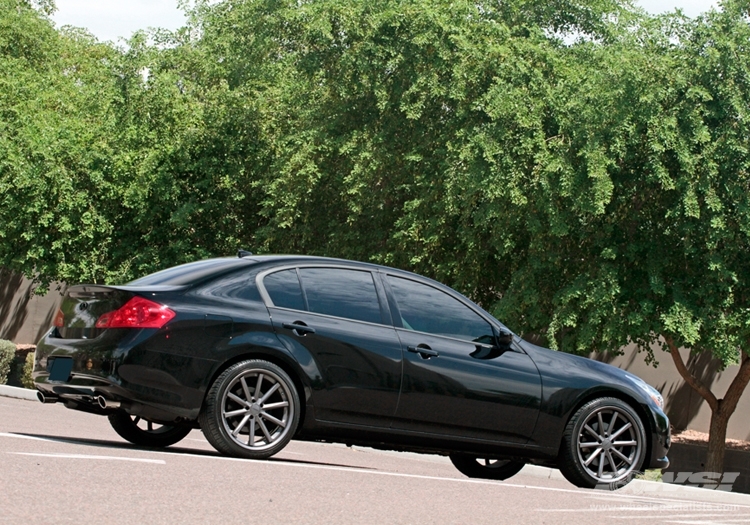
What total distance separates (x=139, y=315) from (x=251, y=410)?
106 centimetres

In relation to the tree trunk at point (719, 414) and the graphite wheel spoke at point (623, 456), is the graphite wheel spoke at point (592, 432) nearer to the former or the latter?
the graphite wheel spoke at point (623, 456)

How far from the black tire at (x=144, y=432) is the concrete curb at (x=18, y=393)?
1110 centimetres

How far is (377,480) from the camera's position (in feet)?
26.9

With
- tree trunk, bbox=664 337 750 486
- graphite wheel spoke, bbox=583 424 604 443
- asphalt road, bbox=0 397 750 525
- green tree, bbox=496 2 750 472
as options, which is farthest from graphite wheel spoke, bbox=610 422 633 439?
tree trunk, bbox=664 337 750 486

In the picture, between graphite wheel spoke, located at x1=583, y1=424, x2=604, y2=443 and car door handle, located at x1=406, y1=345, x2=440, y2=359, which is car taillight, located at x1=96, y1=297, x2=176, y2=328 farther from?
graphite wheel spoke, located at x1=583, y1=424, x2=604, y2=443

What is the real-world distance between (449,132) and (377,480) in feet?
54.5

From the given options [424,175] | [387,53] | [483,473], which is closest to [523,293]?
[424,175]

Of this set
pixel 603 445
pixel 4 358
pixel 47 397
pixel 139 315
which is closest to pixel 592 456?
pixel 603 445

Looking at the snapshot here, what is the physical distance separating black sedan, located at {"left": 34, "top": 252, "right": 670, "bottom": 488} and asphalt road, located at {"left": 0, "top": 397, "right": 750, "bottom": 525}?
379mm

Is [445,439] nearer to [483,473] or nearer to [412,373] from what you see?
[412,373]

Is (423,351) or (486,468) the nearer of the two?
(423,351)

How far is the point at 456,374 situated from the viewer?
914cm

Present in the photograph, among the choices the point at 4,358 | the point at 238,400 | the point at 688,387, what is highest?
the point at 688,387

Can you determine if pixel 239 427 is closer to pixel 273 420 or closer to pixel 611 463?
pixel 273 420
